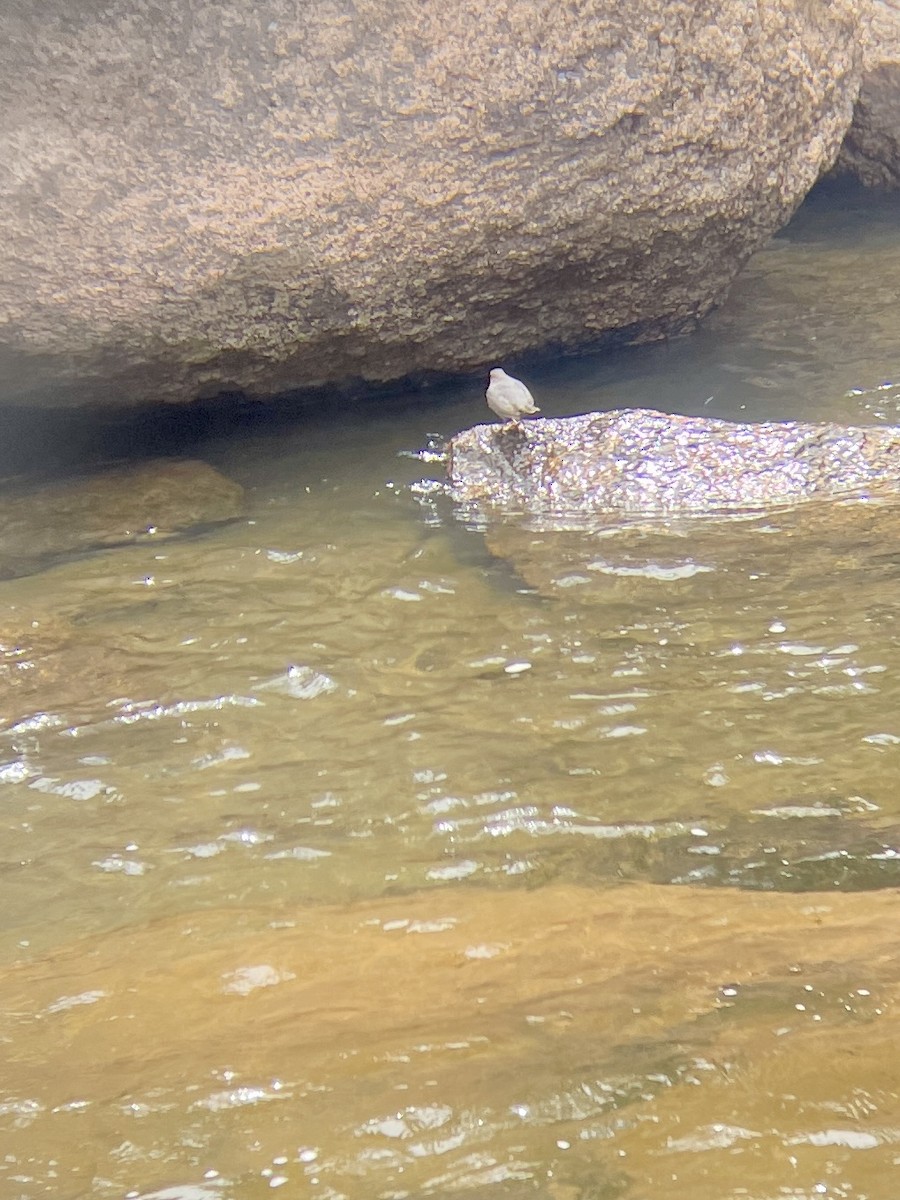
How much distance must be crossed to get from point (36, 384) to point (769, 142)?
3.69 m

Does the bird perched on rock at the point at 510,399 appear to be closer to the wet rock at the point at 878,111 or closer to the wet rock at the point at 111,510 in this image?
the wet rock at the point at 111,510

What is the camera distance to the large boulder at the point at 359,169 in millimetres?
4922

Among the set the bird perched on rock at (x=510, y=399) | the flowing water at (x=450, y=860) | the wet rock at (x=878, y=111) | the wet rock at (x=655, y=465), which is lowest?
the flowing water at (x=450, y=860)

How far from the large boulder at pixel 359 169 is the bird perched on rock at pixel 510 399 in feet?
1.94

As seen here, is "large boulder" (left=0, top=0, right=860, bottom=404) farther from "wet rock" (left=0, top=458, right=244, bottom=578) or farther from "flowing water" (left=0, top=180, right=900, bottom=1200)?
"flowing water" (left=0, top=180, right=900, bottom=1200)

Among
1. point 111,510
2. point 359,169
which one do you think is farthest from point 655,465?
A: point 111,510

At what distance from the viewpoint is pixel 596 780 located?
10.1ft

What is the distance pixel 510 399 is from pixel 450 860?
9.98 feet

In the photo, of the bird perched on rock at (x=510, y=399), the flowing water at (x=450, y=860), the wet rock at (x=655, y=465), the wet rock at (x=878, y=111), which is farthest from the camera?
the wet rock at (x=878, y=111)

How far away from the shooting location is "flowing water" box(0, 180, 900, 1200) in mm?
1948

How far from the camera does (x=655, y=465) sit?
16.7ft

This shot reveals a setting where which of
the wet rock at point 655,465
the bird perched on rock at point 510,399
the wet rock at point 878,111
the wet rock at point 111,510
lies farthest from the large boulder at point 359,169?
the wet rock at point 878,111

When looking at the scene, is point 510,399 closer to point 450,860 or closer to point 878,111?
point 450,860

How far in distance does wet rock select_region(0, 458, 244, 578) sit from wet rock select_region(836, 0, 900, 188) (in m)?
6.23
